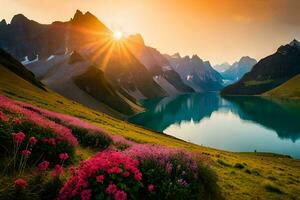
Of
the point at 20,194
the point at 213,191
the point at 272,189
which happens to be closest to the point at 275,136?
the point at 272,189

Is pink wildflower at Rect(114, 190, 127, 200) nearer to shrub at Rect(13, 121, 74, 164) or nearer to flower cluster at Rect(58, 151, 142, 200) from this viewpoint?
flower cluster at Rect(58, 151, 142, 200)

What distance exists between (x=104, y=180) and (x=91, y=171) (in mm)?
548

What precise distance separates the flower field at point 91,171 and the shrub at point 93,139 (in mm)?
6375

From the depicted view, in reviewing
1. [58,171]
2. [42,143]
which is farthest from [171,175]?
[42,143]

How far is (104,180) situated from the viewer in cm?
996

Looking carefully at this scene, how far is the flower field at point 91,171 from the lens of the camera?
9.66m

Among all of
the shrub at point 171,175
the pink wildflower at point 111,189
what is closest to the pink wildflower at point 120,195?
the pink wildflower at point 111,189

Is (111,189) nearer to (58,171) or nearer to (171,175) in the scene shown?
(58,171)

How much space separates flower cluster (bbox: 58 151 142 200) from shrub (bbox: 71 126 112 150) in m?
13.3

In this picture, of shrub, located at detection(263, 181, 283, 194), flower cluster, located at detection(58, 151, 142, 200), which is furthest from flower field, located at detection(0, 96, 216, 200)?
shrub, located at detection(263, 181, 283, 194)

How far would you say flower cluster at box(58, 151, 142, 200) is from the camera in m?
9.30

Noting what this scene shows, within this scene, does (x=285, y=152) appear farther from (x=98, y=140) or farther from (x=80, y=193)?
(x=80, y=193)

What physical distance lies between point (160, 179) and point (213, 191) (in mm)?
3651

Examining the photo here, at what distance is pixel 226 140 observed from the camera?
4033 inches
